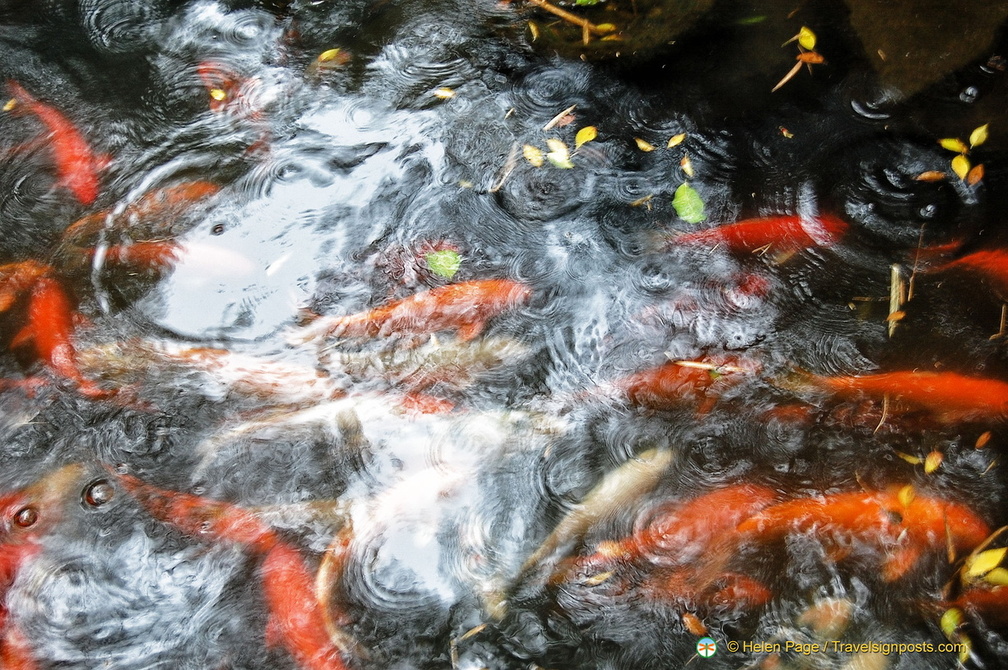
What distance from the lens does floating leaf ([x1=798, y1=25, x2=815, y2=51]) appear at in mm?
3178

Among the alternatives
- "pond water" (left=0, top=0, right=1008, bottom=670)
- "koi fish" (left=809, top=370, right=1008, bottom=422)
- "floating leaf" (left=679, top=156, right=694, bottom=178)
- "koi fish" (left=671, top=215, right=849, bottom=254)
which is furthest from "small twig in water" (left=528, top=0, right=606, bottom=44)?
"koi fish" (left=809, top=370, right=1008, bottom=422)

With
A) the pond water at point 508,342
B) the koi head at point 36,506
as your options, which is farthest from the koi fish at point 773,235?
the koi head at point 36,506

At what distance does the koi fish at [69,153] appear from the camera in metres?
3.02

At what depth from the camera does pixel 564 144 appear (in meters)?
3.07

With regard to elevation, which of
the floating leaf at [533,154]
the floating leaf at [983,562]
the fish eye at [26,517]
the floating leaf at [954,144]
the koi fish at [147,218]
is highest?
the koi fish at [147,218]

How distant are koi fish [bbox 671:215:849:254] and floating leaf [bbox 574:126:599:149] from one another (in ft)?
2.10

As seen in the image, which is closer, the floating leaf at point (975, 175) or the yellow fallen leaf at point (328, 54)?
the floating leaf at point (975, 175)

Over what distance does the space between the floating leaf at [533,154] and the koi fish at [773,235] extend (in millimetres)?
696

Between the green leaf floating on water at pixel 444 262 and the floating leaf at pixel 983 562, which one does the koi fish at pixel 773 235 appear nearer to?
the green leaf floating on water at pixel 444 262

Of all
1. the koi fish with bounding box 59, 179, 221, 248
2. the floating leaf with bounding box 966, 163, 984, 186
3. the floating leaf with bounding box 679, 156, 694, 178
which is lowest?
the floating leaf with bounding box 966, 163, 984, 186

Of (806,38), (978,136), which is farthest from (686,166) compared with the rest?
(978,136)

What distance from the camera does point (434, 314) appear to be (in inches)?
106

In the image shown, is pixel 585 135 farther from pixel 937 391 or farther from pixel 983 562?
pixel 983 562

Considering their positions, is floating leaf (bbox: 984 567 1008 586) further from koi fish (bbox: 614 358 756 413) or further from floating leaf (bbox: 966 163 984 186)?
floating leaf (bbox: 966 163 984 186)
